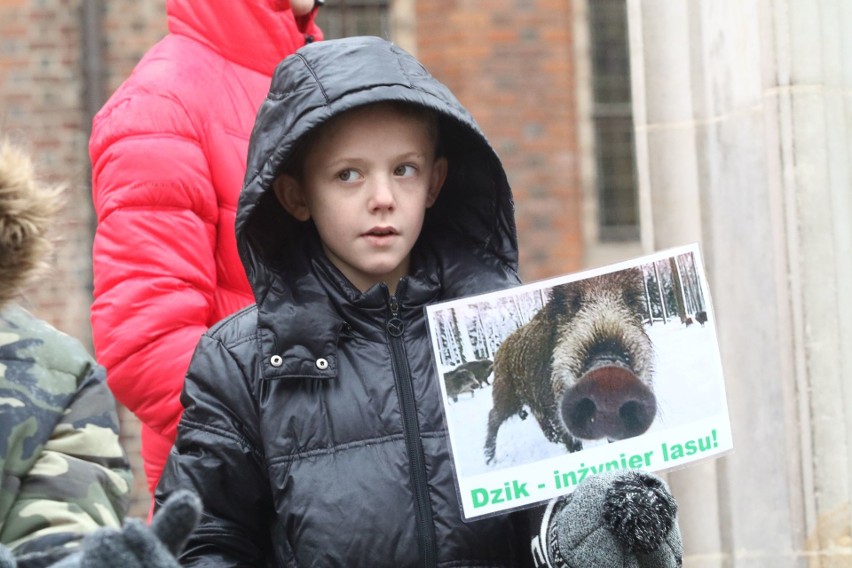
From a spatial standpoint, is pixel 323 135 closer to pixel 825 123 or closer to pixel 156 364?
pixel 156 364

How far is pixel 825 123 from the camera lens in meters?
3.46

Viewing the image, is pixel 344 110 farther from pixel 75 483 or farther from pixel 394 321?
pixel 75 483

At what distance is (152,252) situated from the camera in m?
2.90

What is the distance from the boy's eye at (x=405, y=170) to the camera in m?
2.39

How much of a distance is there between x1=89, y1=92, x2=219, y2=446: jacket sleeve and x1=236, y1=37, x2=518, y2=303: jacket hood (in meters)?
0.43

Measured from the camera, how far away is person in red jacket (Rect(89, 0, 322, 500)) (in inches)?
112

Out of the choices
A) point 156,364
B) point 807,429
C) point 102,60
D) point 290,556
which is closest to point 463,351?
point 290,556

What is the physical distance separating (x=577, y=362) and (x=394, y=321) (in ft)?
0.97

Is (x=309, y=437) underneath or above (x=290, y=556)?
above

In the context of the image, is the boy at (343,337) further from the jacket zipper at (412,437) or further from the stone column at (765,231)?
the stone column at (765,231)

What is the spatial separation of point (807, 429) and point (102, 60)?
562 cm

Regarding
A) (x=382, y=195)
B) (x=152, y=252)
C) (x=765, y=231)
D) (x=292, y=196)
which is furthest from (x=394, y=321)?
(x=765, y=231)

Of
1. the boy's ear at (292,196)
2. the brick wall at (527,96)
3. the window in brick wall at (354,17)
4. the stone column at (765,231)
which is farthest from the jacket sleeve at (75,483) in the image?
the window in brick wall at (354,17)

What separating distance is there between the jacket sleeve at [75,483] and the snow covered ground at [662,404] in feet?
1.50
